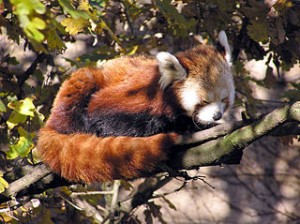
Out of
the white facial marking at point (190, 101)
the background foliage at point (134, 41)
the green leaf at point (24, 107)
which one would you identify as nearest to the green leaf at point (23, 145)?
the background foliage at point (134, 41)

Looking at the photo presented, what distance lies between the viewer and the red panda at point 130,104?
3146 mm

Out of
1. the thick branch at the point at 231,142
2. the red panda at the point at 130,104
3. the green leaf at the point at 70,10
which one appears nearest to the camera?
the green leaf at the point at 70,10

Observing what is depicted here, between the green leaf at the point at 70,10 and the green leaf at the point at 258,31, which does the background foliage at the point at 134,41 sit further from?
the green leaf at the point at 70,10

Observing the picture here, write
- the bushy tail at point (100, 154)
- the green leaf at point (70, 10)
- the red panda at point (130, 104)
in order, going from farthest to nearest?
the red panda at point (130, 104)
the bushy tail at point (100, 154)
the green leaf at point (70, 10)

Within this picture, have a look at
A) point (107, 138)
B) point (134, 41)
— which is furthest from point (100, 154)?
point (134, 41)

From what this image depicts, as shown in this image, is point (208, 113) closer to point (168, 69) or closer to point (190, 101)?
point (190, 101)

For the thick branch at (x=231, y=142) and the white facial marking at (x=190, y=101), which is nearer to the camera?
the thick branch at (x=231, y=142)

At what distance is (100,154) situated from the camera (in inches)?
119

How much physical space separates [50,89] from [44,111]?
164 mm

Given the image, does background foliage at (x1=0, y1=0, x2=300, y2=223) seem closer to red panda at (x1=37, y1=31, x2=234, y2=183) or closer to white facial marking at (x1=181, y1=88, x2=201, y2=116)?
red panda at (x1=37, y1=31, x2=234, y2=183)

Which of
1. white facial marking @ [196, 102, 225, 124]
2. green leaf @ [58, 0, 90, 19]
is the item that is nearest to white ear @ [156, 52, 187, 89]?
white facial marking @ [196, 102, 225, 124]

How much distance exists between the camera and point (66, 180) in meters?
3.18

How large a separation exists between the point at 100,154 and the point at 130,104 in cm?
45

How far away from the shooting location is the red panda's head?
3334mm
